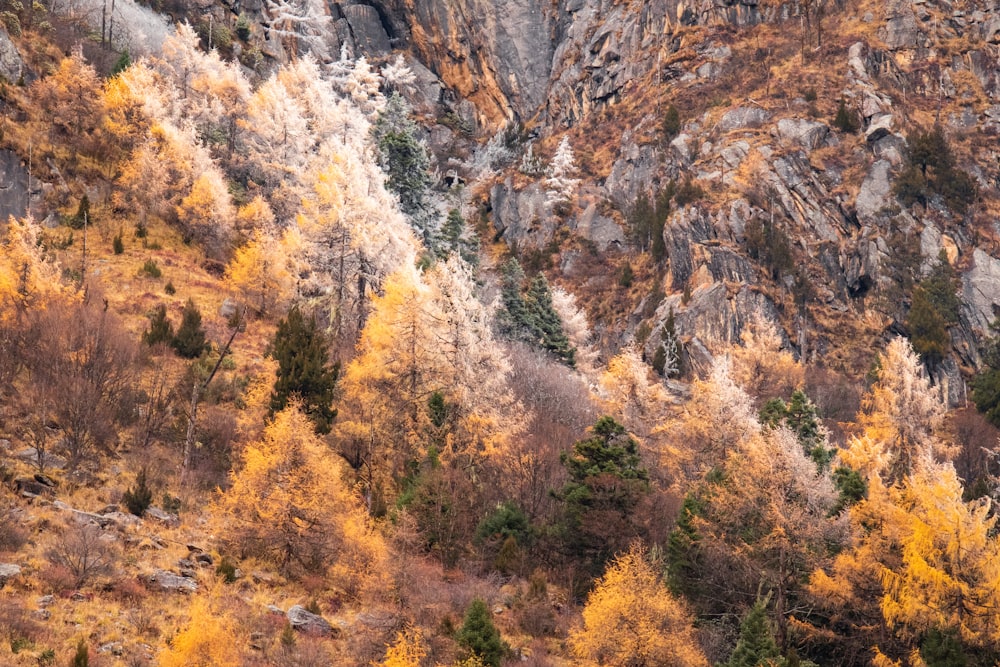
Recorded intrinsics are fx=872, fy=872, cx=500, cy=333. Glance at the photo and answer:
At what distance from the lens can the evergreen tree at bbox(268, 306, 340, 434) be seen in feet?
102

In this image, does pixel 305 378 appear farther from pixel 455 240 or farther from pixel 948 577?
pixel 455 240

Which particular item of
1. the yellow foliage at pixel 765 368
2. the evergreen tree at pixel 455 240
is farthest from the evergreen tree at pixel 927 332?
the evergreen tree at pixel 455 240

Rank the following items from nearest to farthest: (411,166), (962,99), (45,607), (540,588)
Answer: (45,607) → (540,588) → (411,166) → (962,99)

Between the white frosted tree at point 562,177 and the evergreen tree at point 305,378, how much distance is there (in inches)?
1919

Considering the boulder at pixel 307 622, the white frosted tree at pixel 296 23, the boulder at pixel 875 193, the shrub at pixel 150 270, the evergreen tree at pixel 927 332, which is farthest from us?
the white frosted tree at pixel 296 23

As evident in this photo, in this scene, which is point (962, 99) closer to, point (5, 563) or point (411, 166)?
point (411, 166)

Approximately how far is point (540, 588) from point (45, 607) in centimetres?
1432

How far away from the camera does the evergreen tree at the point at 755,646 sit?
23422 millimetres

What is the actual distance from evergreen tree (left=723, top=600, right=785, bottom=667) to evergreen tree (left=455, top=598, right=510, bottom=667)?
6366 mm

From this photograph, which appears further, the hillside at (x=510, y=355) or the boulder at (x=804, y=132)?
the boulder at (x=804, y=132)

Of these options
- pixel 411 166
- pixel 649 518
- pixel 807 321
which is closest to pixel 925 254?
pixel 807 321

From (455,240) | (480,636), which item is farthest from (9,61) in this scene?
(480,636)

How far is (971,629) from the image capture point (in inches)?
960

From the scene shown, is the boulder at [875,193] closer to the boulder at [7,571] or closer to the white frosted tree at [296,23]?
the white frosted tree at [296,23]
